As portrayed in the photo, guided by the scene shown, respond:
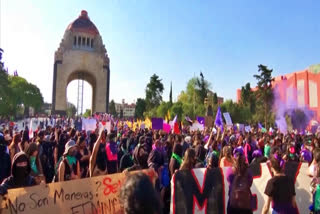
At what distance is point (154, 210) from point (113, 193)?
3197 mm

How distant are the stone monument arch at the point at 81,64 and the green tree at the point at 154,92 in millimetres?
16095

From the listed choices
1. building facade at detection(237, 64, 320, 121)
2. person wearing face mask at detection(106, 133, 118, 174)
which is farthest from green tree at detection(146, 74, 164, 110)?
person wearing face mask at detection(106, 133, 118, 174)

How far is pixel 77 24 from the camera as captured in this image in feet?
208

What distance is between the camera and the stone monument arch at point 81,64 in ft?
188

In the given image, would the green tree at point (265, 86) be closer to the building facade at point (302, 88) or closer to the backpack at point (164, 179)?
the building facade at point (302, 88)

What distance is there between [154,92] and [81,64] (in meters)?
22.5

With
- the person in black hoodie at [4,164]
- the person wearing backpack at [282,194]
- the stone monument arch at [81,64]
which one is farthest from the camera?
the stone monument arch at [81,64]

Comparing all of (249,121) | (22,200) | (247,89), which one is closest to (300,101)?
(249,121)

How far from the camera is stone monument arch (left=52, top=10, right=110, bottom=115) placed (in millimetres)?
57406

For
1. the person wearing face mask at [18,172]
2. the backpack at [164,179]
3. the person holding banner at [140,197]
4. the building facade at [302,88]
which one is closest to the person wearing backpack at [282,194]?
the backpack at [164,179]

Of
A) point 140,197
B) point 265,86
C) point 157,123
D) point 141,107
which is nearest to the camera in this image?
point 140,197

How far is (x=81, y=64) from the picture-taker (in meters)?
59.7

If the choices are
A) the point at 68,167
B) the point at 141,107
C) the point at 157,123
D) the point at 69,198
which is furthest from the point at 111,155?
the point at 141,107

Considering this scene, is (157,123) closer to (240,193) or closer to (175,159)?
(175,159)
